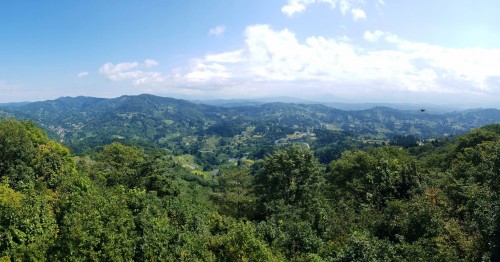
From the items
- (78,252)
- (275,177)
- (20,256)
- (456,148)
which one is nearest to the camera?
(78,252)

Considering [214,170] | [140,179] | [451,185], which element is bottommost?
[214,170]

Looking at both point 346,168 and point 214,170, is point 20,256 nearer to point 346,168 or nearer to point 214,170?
point 346,168

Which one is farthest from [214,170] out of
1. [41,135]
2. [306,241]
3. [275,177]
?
[306,241]

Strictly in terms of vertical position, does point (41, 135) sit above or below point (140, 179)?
above

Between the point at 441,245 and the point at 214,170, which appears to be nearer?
the point at 441,245

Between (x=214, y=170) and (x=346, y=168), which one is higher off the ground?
→ (x=346, y=168)

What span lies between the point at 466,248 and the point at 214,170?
588ft

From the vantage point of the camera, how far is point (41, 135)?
58.7 m

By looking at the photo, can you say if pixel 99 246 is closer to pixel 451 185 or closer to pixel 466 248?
pixel 466 248

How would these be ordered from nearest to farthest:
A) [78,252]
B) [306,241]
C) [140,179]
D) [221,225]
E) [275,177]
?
[78,252]
[306,241]
[221,225]
[275,177]
[140,179]

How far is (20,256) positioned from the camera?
1991cm

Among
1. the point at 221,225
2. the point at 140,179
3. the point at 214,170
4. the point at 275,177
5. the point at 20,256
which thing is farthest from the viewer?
the point at 214,170

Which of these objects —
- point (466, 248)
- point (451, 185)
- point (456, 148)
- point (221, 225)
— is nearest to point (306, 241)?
point (221, 225)

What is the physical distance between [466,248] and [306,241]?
9920mm
